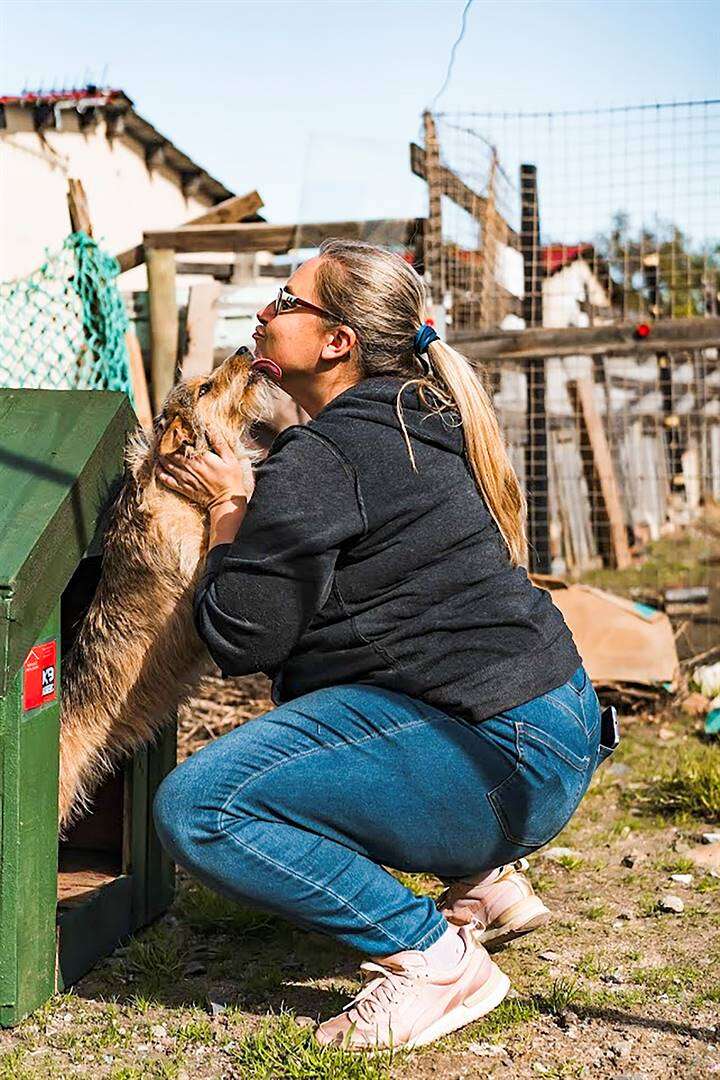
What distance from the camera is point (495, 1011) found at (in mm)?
3164

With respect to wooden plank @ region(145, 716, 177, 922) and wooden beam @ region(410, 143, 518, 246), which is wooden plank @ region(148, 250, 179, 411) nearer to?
wooden beam @ region(410, 143, 518, 246)

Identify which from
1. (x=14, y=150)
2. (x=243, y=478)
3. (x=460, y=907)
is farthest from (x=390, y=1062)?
(x=14, y=150)

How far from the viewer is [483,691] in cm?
286

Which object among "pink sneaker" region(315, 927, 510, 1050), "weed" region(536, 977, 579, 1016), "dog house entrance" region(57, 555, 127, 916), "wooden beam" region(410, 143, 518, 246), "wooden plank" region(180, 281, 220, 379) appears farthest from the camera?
"wooden beam" region(410, 143, 518, 246)

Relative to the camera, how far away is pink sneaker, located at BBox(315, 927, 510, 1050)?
2.86m

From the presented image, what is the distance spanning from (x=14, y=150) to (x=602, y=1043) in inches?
519

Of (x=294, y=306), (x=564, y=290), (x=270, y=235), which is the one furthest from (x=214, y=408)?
(x=564, y=290)

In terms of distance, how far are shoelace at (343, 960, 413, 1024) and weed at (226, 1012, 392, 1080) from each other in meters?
0.10

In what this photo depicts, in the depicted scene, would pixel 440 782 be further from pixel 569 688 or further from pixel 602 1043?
pixel 602 1043

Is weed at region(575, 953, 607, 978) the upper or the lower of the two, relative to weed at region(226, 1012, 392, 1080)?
lower

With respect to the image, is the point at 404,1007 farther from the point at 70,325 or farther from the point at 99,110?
the point at 99,110

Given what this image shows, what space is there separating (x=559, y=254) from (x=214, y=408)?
25.0 ft

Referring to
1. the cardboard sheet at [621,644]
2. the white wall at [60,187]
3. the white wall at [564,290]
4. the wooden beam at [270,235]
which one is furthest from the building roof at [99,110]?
the cardboard sheet at [621,644]

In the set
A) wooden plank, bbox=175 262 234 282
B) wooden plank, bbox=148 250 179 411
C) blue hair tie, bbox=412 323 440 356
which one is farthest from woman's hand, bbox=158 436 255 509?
wooden plank, bbox=175 262 234 282
